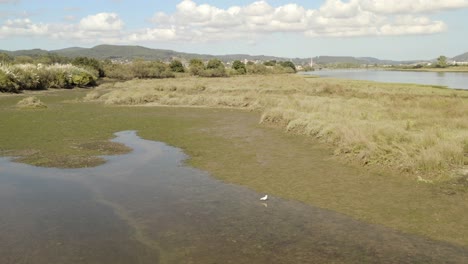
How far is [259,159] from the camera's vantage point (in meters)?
17.8

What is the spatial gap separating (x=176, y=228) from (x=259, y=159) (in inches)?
314

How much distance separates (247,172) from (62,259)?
8199 mm

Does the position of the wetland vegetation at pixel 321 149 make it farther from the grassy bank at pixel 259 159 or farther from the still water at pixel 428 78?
the still water at pixel 428 78

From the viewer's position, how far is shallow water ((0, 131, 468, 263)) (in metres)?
8.71

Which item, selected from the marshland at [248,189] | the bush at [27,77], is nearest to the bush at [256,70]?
the bush at [27,77]

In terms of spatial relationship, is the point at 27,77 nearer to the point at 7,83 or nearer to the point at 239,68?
the point at 7,83

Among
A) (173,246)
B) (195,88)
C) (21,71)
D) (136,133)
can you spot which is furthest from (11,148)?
(21,71)

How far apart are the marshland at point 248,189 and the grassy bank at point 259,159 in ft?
0.21

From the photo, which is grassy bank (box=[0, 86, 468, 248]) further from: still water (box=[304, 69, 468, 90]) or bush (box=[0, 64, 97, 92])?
still water (box=[304, 69, 468, 90])

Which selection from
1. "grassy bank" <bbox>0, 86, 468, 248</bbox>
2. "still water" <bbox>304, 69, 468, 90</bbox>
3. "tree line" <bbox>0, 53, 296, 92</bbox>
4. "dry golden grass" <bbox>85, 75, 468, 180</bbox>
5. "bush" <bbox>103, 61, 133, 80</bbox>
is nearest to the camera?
"grassy bank" <bbox>0, 86, 468, 248</bbox>

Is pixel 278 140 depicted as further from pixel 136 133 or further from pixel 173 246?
pixel 173 246

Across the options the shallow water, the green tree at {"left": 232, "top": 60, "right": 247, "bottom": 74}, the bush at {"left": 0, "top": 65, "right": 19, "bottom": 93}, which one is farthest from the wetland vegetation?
the green tree at {"left": 232, "top": 60, "right": 247, "bottom": 74}

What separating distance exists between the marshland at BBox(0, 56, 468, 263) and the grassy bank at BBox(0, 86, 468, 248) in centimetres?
6

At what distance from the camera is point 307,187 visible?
13.6 metres
